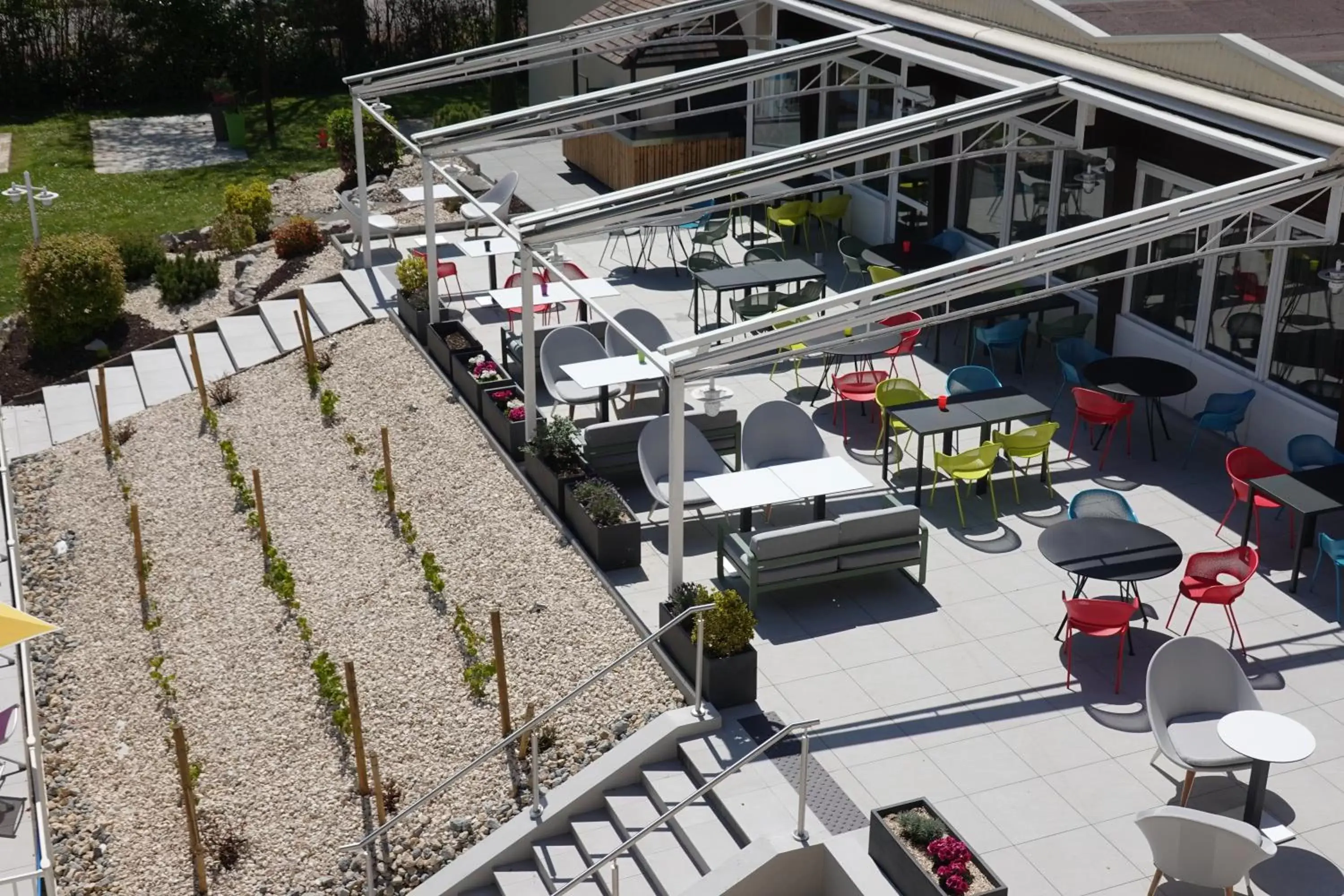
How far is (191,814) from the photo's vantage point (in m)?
10.2

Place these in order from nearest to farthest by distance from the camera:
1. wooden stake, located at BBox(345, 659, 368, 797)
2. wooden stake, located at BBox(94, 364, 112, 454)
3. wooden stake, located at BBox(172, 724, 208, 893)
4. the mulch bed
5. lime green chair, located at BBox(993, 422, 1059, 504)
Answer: wooden stake, located at BBox(172, 724, 208, 893) → wooden stake, located at BBox(345, 659, 368, 797) → lime green chair, located at BBox(993, 422, 1059, 504) → wooden stake, located at BBox(94, 364, 112, 454) → the mulch bed

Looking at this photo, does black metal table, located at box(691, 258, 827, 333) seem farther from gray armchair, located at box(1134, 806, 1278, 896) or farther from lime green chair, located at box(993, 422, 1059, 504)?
gray armchair, located at box(1134, 806, 1278, 896)

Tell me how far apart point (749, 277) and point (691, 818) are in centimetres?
912

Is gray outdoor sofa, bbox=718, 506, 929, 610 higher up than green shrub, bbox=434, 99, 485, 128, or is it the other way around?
green shrub, bbox=434, 99, 485, 128

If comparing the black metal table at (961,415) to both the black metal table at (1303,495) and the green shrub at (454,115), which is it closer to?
the black metal table at (1303,495)

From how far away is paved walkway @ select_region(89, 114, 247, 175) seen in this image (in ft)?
98.1

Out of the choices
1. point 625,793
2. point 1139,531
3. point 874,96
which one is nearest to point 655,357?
point 625,793

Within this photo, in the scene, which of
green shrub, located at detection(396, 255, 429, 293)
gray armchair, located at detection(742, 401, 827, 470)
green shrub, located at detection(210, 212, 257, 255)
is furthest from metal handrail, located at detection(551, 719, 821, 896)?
green shrub, located at detection(210, 212, 257, 255)

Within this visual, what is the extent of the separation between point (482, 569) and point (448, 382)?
14.4 ft

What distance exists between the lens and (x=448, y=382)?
17422 millimetres

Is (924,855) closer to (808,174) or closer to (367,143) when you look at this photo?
(808,174)

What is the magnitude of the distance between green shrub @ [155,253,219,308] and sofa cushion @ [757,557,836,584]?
12.9 m

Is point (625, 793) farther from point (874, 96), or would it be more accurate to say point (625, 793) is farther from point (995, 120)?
point (874, 96)

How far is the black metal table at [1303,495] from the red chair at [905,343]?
408 centimetres
